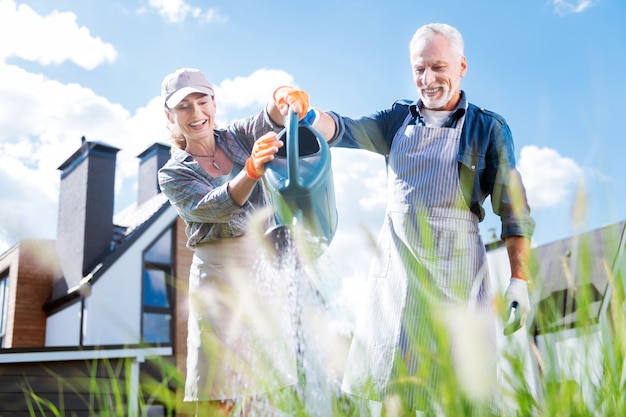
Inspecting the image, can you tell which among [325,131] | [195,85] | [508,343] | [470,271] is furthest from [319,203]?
[508,343]

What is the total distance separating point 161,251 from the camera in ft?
42.7

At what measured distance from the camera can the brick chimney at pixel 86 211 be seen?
13.3 m

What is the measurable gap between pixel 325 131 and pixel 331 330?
1013 millimetres

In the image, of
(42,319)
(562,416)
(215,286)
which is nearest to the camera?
(562,416)

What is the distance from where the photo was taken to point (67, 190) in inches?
559

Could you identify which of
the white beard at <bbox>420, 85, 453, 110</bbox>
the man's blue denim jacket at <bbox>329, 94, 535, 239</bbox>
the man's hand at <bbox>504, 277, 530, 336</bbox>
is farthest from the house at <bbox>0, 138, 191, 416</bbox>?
the man's hand at <bbox>504, 277, 530, 336</bbox>

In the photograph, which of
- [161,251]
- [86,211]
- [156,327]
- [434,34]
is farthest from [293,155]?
[86,211]

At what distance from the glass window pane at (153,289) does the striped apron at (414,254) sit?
35.0 feet

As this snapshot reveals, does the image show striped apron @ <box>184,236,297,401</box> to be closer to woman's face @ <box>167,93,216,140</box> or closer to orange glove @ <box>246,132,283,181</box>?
orange glove @ <box>246,132,283,181</box>

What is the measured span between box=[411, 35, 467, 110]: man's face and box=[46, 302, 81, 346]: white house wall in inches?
427

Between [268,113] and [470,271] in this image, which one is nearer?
[470,271]

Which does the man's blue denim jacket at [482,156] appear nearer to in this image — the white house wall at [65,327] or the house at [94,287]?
the house at [94,287]

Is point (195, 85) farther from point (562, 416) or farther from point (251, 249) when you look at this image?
point (562, 416)

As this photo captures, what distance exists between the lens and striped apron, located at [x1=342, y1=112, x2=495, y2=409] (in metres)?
1.86
